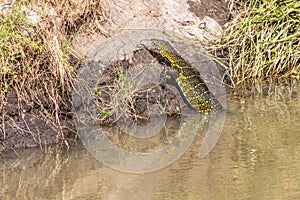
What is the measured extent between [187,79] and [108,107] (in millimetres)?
889

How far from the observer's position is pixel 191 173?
15.3ft

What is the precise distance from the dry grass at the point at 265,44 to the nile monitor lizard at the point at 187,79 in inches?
A: 21.3

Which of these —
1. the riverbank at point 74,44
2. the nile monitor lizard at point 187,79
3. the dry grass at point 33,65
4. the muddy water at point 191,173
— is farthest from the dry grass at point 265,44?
the dry grass at point 33,65

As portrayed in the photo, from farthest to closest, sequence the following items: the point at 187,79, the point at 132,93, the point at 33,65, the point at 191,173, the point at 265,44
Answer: the point at 265,44, the point at 187,79, the point at 132,93, the point at 33,65, the point at 191,173

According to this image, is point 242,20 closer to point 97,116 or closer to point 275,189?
point 97,116

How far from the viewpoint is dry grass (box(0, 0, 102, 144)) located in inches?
215

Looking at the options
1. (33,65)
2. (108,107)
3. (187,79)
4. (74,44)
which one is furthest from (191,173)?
(74,44)

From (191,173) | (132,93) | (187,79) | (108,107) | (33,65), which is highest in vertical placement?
(33,65)

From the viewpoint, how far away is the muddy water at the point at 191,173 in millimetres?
4348

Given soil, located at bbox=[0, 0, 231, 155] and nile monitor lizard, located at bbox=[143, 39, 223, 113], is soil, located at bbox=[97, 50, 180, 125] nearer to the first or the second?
soil, located at bbox=[0, 0, 231, 155]

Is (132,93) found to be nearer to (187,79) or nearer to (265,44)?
(187,79)

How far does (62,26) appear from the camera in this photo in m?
6.08

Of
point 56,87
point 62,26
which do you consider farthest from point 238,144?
point 62,26

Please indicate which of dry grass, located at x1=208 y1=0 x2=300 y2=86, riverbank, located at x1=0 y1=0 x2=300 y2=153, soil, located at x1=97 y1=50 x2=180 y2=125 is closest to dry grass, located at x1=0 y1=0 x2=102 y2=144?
riverbank, located at x1=0 y1=0 x2=300 y2=153
